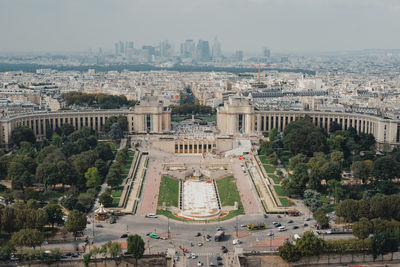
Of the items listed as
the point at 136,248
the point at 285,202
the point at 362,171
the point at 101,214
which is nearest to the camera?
the point at 136,248

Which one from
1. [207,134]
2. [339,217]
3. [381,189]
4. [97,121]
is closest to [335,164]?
[381,189]

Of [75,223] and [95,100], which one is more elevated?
[95,100]

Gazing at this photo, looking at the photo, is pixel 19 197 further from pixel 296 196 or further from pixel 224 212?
pixel 296 196

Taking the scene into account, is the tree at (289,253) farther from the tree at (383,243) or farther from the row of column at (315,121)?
the row of column at (315,121)

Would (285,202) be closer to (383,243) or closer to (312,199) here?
(312,199)

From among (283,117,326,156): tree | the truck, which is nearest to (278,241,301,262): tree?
the truck

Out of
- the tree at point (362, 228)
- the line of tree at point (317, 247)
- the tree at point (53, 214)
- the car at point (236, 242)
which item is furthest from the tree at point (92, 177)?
the tree at point (362, 228)

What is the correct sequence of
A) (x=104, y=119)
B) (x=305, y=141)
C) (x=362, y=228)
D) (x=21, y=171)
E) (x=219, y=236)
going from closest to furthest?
1. (x=362, y=228)
2. (x=219, y=236)
3. (x=21, y=171)
4. (x=305, y=141)
5. (x=104, y=119)

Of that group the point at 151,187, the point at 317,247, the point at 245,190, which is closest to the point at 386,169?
the point at 245,190
